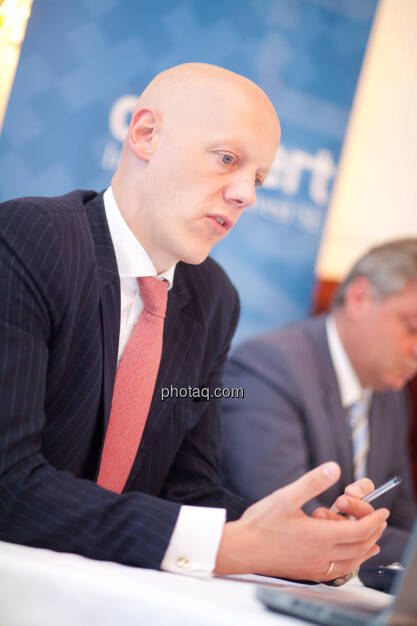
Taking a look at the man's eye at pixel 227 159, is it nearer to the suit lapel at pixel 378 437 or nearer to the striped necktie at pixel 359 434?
the striped necktie at pixel 359 434

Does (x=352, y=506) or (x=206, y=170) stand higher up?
(x=206, y=170)

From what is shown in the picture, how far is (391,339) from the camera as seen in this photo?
7.12 ft

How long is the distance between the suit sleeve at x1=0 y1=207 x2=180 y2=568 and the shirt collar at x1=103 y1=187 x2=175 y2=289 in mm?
272

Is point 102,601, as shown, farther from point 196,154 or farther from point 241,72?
point 241,72

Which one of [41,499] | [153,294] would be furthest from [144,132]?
[41,499]

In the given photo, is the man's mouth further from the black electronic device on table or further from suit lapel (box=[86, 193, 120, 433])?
the black electronic device on table

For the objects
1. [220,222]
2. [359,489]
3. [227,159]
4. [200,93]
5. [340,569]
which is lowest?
[340,569]

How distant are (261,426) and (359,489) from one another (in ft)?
2.25

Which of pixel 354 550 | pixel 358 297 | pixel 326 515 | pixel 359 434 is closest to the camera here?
pixel 354 550

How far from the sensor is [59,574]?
74cm

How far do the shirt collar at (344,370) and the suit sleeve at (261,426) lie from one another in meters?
0.26

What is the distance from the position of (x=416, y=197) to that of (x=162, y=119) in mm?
1839

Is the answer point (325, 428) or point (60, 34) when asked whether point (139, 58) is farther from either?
point (325, 428)

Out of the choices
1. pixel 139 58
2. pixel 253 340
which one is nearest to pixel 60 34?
pixel 139 58
